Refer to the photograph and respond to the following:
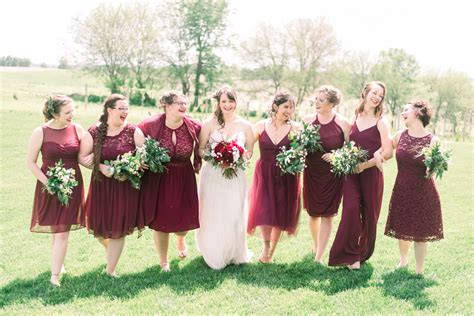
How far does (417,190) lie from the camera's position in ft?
23.6

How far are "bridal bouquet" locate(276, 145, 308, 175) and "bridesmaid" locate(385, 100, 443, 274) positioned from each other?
1.38 meters

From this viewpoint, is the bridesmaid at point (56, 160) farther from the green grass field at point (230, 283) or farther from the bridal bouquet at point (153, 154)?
the bridal bouquet at point (153, 154)

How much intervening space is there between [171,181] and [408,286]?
3.65 m

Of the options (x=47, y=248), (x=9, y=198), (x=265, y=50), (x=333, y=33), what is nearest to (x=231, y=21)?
(x=265, y=50)

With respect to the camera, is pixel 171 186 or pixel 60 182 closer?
pixel 60 182

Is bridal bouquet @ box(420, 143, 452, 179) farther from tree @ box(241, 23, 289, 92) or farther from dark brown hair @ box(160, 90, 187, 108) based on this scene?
tree @ box(241, 23, 289, 92)

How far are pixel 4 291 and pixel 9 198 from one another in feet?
22.6

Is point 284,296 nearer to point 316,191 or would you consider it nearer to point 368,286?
point 368,286

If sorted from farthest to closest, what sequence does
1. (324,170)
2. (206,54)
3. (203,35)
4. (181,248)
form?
1. (203,35)
2. (206,54)
3. (181,248)
4. (324,170)

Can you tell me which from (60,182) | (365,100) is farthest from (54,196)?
(365,100)

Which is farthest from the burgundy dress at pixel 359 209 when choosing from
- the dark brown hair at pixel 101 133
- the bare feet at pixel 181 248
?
the dark brown hair at pixel 101 133

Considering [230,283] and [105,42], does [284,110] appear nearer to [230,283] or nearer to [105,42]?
[230,283]

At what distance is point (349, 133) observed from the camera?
7742 millimetres

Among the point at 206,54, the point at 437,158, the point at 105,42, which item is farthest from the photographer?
the point at 206,54
